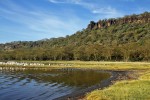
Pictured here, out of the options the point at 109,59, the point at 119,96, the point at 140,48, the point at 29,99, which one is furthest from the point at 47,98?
the point at 109,59

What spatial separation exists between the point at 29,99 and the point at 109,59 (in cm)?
14920

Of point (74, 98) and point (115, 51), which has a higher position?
point (115, 51)

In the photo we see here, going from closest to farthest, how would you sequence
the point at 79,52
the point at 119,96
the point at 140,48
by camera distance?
the point at 119,96
the point at 140,48
the point at 79,52

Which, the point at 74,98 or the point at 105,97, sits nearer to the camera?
the point at 105,97

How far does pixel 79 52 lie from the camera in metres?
198

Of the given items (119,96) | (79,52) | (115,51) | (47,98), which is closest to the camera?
(119,96)

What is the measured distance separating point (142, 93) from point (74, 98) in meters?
9.13

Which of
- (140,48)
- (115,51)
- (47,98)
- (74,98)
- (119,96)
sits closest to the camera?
(119,96)

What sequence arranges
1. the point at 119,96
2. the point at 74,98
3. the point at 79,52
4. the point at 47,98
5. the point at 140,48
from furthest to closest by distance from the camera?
the point at 79,52, the point at 140,48, the point at 47,98, the point at 74,98, the point at 119,96

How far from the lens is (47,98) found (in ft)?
134

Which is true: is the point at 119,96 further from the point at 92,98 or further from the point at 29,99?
the point at 29,99

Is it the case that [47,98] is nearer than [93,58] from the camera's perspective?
Yes

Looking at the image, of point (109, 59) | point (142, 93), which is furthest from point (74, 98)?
point (109, 59)

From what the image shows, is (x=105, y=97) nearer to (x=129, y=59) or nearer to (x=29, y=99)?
(x=29, y=99)
